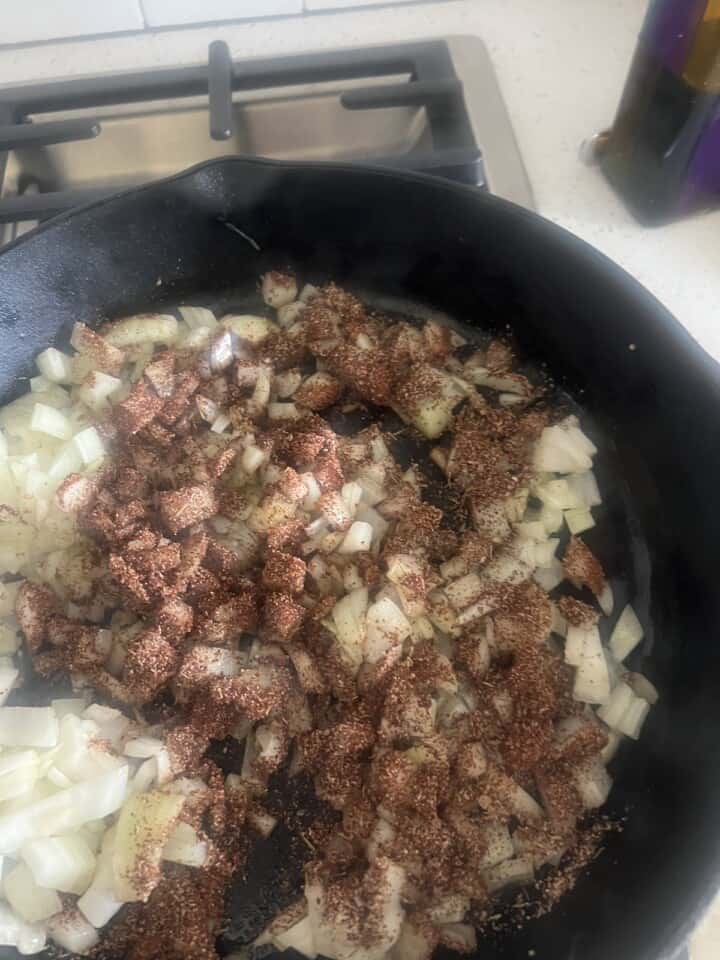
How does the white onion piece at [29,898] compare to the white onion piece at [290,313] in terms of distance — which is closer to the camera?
the white onion piece at [29,898]

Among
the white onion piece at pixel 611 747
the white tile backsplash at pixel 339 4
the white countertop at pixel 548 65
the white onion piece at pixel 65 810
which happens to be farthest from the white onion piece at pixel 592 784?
the white tile backsplash at pixel 339 4

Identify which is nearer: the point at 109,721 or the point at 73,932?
the point at 73,932

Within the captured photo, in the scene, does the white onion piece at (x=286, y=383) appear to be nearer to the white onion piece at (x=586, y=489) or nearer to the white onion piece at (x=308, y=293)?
the white onion piece at (x=308, y=293)

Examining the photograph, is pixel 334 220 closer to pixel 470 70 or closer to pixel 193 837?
pixel 470 70

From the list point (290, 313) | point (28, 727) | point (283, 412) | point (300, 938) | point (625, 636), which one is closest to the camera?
point (300, 938)

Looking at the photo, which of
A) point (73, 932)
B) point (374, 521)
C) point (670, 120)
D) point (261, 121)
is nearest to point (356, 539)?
point (374, 521)

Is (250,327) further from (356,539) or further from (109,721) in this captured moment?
(109,721)
